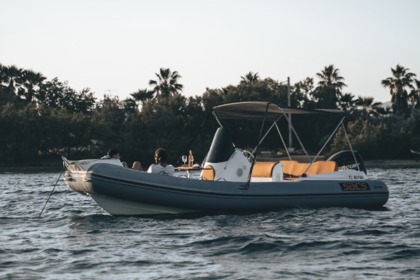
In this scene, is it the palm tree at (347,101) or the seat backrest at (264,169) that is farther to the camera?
the palm tree at (347,101)

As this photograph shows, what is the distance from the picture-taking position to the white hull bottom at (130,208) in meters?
17.8

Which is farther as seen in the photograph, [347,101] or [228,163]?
[347,101]

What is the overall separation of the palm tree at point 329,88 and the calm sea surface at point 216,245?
62.3 meters

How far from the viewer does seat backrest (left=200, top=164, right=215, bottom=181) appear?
18906 millimetres

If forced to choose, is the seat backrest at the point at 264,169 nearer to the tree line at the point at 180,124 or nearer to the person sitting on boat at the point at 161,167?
the person sitting on boat at the point at 161,167

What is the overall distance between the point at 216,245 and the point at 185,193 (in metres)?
3.91

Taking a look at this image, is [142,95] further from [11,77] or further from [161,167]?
[161,167]

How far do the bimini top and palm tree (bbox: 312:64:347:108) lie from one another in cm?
6062

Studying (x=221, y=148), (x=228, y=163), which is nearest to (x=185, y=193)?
(x=228, y=163)

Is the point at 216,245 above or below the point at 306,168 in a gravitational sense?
below

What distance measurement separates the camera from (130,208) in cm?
1795

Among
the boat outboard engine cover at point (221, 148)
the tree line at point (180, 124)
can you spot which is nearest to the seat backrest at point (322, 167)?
the boat outboard engine cover at point (221, 148)

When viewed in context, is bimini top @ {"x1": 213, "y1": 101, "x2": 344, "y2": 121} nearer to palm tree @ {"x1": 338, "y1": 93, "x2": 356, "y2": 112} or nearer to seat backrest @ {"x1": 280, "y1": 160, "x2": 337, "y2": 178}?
seat backrest @ {"x1": 280, "y1": 160, "x2": 337, "y2": 178}

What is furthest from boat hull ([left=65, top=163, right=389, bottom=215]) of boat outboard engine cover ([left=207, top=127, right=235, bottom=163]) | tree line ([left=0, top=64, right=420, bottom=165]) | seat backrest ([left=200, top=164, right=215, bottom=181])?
tree line ([left=0, top=64, right=420, bottom=165])
